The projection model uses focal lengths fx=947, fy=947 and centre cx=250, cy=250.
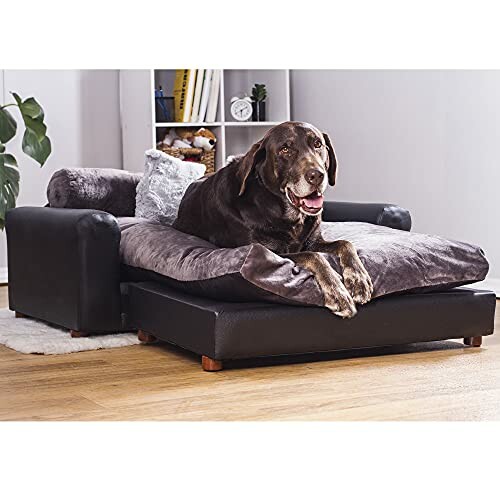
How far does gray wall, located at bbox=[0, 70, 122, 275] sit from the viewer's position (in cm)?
591

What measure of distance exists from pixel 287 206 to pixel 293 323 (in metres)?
0.42

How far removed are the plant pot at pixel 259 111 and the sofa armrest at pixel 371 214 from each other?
1975 mm

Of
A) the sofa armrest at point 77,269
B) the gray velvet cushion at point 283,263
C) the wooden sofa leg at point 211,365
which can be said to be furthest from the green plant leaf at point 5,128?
the wooden sofa leg at point 211,365

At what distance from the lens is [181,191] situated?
4156 mm

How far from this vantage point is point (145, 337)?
361 centimetres

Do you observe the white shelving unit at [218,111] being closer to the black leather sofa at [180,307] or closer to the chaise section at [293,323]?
the black leather sofa at [180,307]

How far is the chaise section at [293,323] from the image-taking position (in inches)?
120

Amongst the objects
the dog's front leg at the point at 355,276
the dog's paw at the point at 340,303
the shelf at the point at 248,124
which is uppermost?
the shelf at the point at 248,124

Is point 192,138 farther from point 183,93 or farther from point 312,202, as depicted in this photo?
point 312,202

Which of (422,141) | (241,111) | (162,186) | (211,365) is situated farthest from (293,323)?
(241,111)
